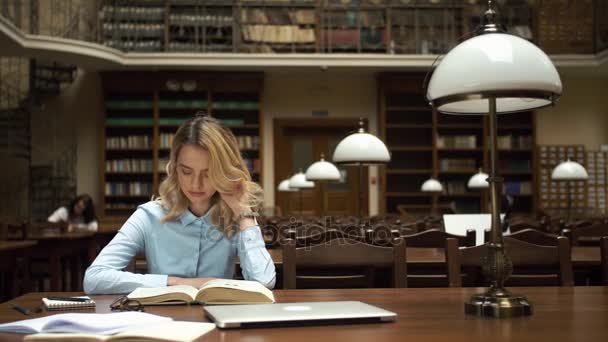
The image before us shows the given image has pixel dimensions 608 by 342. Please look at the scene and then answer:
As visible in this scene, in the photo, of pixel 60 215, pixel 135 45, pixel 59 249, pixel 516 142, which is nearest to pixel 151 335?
pixel 59 249

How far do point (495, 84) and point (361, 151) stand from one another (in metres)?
3.29

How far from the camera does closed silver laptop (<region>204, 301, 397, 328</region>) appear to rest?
1.37m

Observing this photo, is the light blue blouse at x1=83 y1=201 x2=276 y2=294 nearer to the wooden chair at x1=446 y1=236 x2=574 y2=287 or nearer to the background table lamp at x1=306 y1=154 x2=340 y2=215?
the wooden chair at x1=446 y1=236 x2=574 y2=287

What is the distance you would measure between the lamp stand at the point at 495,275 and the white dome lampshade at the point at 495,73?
0.17 feet

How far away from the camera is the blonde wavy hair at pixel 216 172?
2141 mm

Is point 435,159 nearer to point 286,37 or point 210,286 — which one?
point 286,37

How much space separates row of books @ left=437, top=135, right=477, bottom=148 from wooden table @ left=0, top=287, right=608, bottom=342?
10.1 m

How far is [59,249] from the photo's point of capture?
6512 mm

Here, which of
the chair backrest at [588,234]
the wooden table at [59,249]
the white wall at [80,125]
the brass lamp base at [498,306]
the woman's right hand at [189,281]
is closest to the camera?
the brass lamp base at [498,306]

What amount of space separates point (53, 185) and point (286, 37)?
14.4 ft

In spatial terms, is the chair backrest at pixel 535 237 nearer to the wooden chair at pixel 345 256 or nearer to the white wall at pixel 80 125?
the wooden chair at pixel 345 256

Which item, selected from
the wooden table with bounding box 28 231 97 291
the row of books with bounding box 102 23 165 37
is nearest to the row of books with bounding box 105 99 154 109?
the row of books with bounding box 102 23 165 37

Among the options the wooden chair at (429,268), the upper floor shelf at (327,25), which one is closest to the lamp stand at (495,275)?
the wooden chair at (429,268)

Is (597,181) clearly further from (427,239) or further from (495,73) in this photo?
(495,73)
